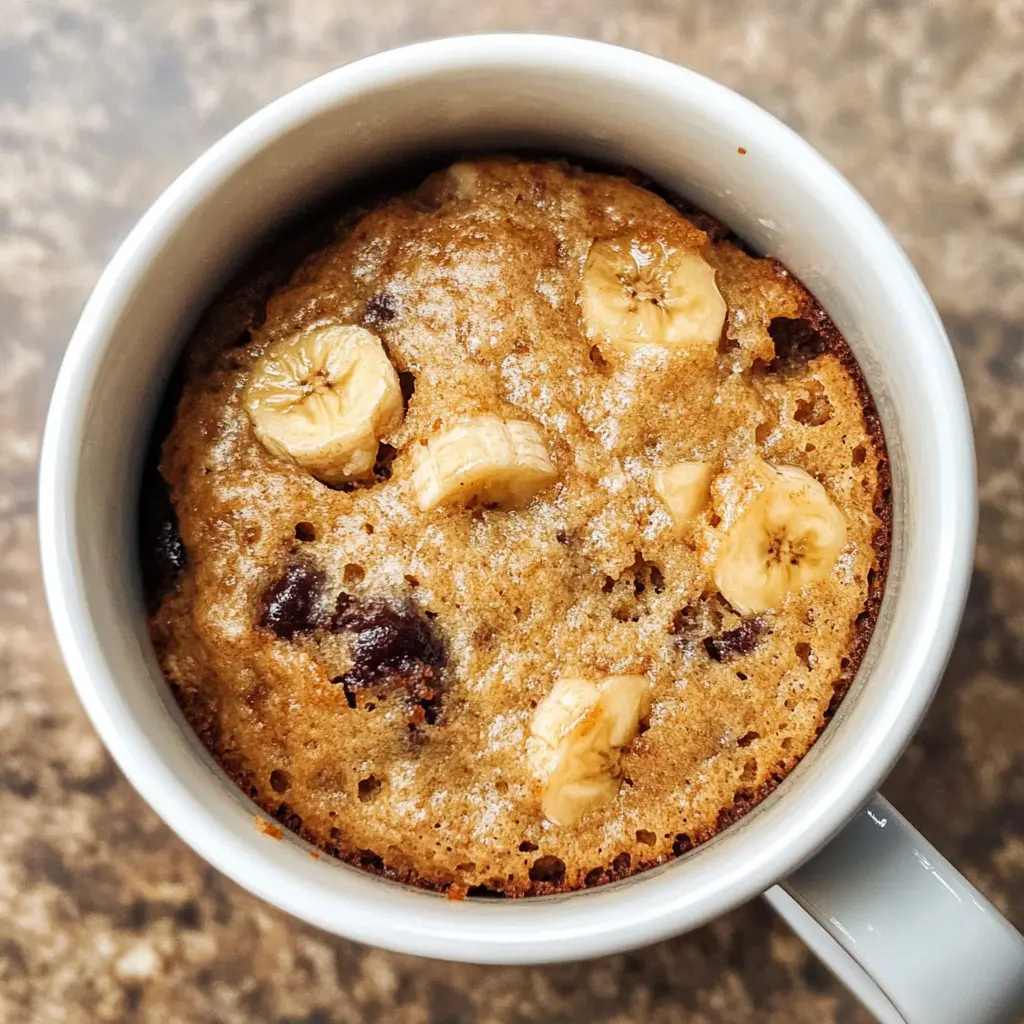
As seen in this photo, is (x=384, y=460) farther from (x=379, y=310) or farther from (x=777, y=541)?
(x=777, y=541)

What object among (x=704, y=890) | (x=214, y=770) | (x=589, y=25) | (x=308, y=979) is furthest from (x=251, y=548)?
(x=589, y=25)

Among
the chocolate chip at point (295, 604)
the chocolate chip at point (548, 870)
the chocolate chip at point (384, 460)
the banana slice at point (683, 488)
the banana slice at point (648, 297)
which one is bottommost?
the chocolate chip at point (548, 870)

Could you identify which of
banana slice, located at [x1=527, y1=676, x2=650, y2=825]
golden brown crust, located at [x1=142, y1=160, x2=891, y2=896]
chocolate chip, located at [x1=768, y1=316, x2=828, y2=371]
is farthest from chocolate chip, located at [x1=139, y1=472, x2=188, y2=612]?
chocolate chip, located at [x1=768, y1=316, x2=828, y2=371]

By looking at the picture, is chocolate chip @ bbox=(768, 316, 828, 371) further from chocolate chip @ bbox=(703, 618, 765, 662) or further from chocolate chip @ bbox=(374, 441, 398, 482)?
chocolate chip @ bbox=(374, 441, 398, 482)

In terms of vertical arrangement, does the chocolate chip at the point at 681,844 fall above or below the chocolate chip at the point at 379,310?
below

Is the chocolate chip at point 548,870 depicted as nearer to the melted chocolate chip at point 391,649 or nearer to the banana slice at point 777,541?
the melted chocolate chip at point 391,649

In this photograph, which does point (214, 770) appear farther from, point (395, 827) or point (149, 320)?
point (149, 320)

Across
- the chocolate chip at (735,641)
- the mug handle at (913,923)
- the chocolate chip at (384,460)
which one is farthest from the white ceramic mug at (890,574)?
the chocolate chip at (384,460)
